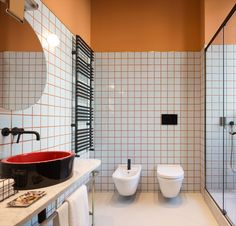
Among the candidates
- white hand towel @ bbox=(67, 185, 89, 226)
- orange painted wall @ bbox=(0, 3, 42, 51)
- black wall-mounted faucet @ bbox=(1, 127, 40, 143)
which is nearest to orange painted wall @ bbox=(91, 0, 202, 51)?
orange painted wall @ bbox=(0, 3, 42, 51)

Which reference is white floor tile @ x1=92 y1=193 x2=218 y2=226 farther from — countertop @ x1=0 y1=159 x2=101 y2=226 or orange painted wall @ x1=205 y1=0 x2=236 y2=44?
orange painted wall @ x1=205 y1=0 x2=236 y2=44

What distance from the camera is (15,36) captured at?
158cm

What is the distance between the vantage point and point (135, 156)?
11.3ft

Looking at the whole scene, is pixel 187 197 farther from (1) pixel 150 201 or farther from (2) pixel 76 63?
(2) pixel 76 63

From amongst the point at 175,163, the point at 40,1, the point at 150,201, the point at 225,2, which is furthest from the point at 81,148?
the point at 225,2

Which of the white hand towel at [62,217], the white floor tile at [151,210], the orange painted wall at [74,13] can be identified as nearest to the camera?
the white hand towel at [62,217]

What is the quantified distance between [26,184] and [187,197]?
258 centimetres

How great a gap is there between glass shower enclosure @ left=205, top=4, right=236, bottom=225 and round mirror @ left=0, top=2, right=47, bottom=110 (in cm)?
205

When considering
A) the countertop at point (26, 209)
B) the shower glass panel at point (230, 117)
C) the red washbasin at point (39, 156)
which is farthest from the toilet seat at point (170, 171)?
the countertop at point (26, 209)

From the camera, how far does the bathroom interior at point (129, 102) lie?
1742 mm

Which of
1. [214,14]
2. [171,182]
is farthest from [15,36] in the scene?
[214,14]

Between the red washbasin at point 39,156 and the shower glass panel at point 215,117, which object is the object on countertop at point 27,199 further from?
the shower glass panel at point 215,117

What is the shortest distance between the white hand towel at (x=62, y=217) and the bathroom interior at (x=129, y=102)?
31mm

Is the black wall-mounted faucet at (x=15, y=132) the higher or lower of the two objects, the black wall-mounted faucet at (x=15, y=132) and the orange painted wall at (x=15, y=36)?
the lower
